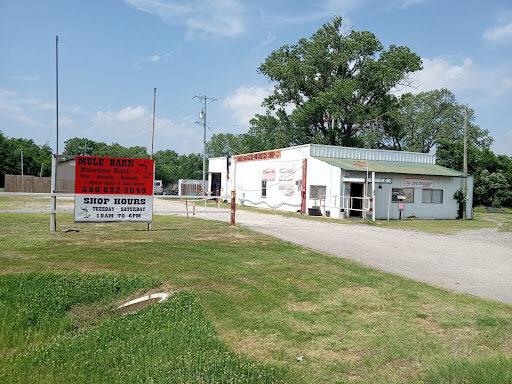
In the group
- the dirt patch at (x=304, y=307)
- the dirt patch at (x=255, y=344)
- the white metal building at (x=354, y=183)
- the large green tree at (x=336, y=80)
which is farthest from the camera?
the large green tree at (x=336, y=80)

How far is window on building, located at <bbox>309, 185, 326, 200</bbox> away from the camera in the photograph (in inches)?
1204

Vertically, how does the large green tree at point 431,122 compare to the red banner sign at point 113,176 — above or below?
above

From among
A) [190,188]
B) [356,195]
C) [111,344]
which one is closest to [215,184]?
[190,188]

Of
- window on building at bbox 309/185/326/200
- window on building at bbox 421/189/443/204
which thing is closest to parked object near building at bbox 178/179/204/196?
window on building at bbox 309/185/326/200

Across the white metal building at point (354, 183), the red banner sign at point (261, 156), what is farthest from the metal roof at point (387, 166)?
the red banner sign at point (261, 156)

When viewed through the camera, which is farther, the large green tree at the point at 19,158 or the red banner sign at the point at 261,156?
the large green tree at the point at 19,158

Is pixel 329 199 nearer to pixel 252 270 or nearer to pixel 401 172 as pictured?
pixel 401 172

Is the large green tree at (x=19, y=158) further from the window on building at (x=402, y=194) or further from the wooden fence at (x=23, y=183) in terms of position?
the window on building at (x=402, y=194)

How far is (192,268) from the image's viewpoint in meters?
8.88

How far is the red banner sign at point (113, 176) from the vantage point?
15.0 metres

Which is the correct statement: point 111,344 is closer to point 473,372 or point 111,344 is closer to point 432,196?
point 473,372

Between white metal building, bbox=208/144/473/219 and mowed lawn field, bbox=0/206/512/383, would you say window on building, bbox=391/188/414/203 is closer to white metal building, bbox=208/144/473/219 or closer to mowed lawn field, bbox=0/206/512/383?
white metal building, bbox=208/144/473/219

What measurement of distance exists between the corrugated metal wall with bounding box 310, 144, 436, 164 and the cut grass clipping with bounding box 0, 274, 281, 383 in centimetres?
2667

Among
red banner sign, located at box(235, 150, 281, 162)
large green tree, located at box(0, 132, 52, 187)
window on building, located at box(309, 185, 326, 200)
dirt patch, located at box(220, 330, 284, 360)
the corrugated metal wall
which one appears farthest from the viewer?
large green tree, located at box(0, 132, 52, 187)
